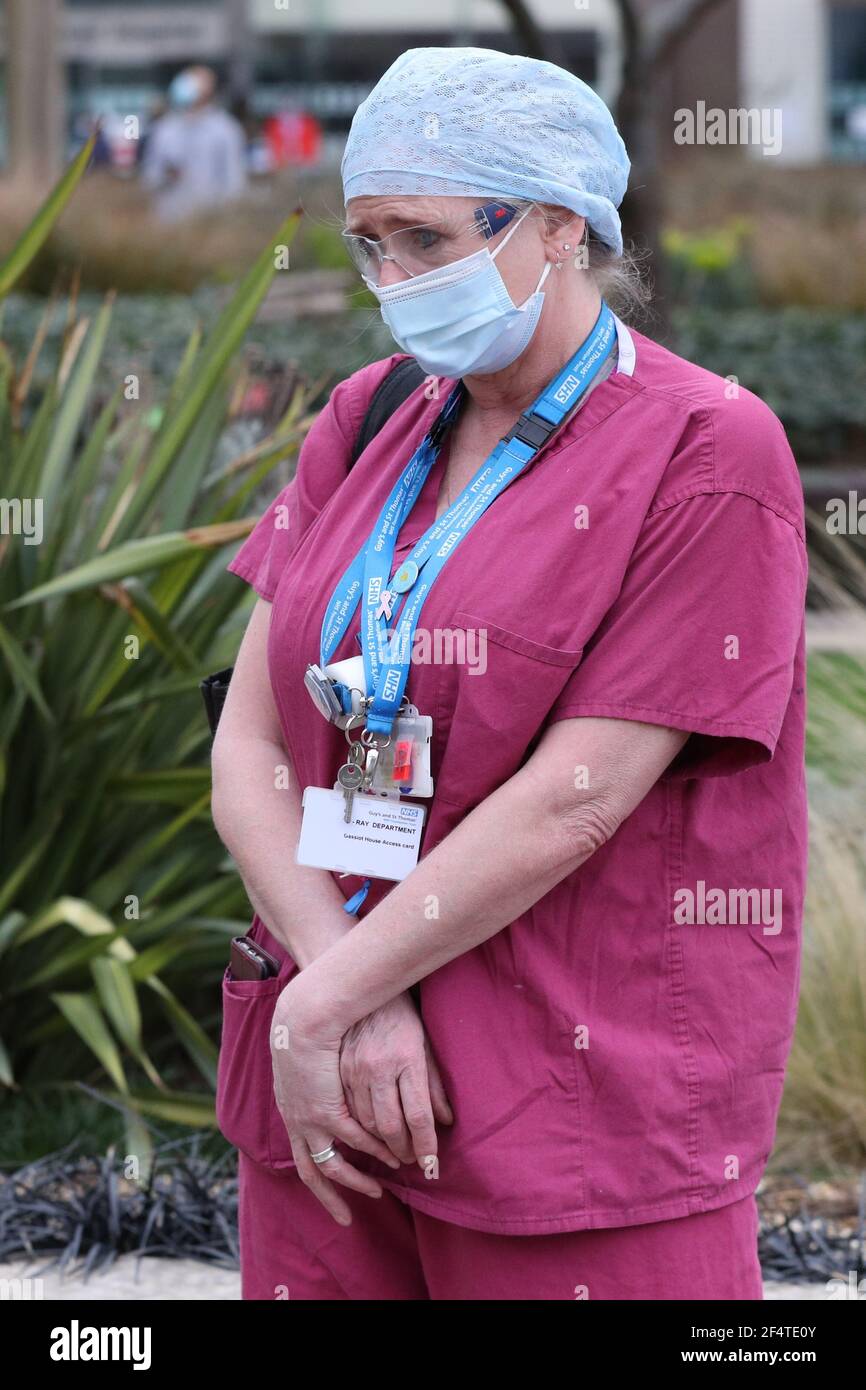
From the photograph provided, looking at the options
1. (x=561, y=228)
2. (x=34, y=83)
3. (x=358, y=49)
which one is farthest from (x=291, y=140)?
(x=561, y=228)

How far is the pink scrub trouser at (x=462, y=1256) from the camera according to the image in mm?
1846

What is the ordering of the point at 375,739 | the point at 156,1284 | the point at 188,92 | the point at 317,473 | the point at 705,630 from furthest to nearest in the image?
the point at 188,92, the point at 156,1284, the point at 317,473, the point at 375,739, the point at 705,630

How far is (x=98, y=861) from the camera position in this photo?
408 cm

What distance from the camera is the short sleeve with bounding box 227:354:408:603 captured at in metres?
2.17

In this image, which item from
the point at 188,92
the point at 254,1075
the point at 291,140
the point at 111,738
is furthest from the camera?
the point at 291,140

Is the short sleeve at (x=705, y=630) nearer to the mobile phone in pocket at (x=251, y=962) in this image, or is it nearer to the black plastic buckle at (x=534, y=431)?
the black plastic buckle at (x=534, y=431)

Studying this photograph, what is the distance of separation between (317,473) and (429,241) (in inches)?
14.3

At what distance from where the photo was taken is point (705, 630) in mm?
1781

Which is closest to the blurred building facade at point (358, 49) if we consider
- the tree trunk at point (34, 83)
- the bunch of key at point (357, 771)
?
the tree trunk at point (34, 83)

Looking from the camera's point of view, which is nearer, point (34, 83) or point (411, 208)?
point (411, 208)

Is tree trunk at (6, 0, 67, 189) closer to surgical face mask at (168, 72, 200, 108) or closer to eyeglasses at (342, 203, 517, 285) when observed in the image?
surgical face mask at (168, 72, 200, 108)

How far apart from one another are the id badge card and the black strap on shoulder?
47 cm

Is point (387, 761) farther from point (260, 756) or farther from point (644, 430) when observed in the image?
point (644, 430)

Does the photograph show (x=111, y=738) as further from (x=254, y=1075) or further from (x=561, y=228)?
(x=561, y=228)
